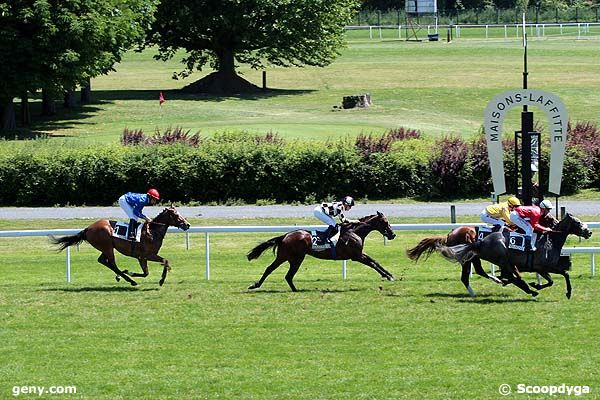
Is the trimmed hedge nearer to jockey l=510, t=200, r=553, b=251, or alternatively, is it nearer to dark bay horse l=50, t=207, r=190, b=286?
dark bay horse l=50, t=207, r=190, b=286

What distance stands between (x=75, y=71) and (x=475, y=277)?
24.0m

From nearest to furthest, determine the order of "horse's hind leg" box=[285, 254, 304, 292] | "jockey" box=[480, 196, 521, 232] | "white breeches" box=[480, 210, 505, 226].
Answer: "jockey" box=[480, 196, 521, 232] → "white breeches" box=[480, 210, 505, 226] → "horse's hind leg" box=[285, 254, 304, 292]

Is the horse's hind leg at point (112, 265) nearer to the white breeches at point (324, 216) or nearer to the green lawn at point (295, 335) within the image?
the green lawn at point (295, 335)

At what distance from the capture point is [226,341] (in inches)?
500

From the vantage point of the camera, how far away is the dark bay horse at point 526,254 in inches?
581

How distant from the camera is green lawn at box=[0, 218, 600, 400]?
10922 millimetres

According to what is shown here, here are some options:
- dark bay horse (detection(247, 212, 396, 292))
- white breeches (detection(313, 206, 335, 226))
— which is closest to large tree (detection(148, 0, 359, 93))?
white breeches (detection(313, 206, 335, 226))

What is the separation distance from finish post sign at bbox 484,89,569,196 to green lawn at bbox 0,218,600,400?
232 cm

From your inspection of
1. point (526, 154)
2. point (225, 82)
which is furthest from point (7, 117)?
point (526, 154)

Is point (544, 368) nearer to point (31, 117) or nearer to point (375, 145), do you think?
point (375, 145)

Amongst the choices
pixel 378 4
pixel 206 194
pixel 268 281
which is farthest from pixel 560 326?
pixel 378 4

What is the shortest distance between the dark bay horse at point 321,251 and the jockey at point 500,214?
4.40ft

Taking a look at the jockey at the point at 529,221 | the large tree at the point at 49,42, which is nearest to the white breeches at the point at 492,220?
the jockey at the point at 529,221

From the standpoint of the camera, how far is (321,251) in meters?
15.9
